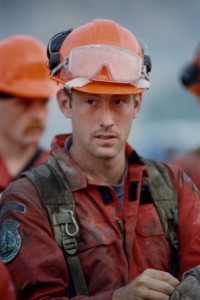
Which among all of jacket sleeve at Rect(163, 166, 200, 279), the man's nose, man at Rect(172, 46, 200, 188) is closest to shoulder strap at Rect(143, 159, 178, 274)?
jacket sleeve at Rect(163, 166, 200, 279)

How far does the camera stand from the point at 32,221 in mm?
3826

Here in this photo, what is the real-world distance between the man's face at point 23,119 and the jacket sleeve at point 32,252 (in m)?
2.30

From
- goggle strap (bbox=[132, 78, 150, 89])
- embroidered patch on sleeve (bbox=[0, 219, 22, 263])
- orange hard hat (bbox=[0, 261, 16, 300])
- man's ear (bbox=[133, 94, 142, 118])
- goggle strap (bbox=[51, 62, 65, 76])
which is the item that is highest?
goggle strap (bbox=[51, 62, 65, 76])

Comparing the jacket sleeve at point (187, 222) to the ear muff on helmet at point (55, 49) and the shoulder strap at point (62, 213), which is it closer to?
the shoulder strap at point (62, 213)

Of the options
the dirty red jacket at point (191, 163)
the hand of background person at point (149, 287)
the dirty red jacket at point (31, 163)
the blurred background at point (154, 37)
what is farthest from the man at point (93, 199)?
the dirty red jacket at point (31, 163)

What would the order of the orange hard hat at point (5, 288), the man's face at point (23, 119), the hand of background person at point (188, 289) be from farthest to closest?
the man's face at point (23, 119)
the hand of background person at point (188, 289)
the orange hard hat at point (5, 288)

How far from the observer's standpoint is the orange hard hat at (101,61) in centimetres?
397

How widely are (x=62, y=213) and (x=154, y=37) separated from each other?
2012mm

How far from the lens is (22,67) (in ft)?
20.9

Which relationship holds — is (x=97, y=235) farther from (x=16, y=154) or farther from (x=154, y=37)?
(x=16, y=154)

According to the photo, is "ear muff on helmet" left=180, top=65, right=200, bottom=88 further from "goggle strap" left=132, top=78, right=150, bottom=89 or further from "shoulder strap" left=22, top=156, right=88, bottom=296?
"shoulder strap" left=22, top=156, right=88, bottom=296

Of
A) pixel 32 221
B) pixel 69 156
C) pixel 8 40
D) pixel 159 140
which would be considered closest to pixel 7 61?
pixel 8 40

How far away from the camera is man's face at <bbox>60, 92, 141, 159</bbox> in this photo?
Answer: 3982mm

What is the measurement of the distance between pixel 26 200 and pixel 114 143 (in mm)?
470
